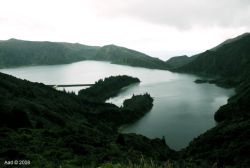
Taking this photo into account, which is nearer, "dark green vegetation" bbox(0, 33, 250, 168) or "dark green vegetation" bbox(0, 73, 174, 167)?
"dark green vegetation" bbox(0, 73, 174, 167)

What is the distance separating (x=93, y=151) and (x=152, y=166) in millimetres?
30761

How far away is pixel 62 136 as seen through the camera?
2179 inches

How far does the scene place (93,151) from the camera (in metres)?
43.9

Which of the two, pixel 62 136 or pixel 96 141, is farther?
pixel 96 141

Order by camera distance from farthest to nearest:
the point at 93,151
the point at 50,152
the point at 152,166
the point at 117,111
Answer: the point at 117,111 → the point at 93,151 → the point at 50,152 → the point at 152,166

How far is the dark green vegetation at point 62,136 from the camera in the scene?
33100 millimetres

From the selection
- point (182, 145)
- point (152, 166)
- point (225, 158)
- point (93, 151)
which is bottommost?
point (182, 145)

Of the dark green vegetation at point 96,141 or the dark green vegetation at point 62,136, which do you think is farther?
the dark green vegetation at point 96,141

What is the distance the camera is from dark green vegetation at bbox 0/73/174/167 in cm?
3310

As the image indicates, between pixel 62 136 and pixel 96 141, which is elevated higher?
pixel 62 136

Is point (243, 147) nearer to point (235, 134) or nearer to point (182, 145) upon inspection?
point (235, 134)

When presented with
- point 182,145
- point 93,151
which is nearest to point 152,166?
point 93,151

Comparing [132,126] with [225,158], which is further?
[132,126]

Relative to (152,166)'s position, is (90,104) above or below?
below
